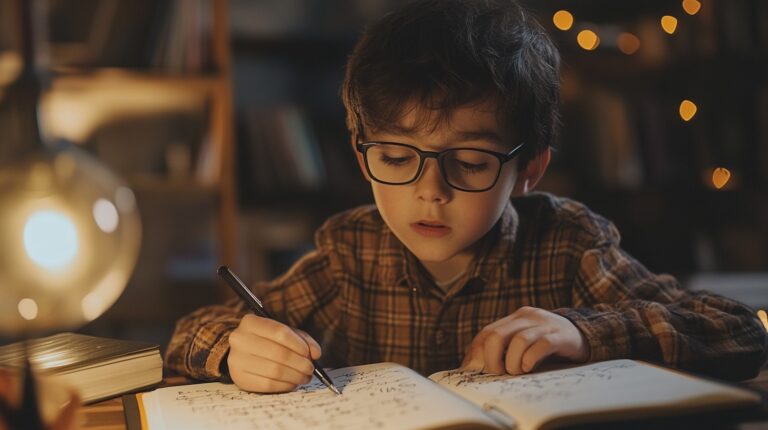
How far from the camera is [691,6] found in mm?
2590

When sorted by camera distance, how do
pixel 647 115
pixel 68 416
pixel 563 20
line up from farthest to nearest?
pixel 563 20, pixel 647 115, pixel 68 416

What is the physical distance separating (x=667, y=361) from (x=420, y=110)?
416mm

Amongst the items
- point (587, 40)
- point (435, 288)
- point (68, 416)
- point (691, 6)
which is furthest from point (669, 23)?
point (68, 416)

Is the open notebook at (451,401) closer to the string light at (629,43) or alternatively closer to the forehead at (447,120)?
the forehead at (447,120)

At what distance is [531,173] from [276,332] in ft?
1.59

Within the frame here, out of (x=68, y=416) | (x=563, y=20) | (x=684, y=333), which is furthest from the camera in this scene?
(x=563, y=20)

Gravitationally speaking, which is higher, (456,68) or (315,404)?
(456,68)

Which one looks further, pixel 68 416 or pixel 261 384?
pixel 261 384

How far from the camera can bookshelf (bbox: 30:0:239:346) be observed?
223 centimetres

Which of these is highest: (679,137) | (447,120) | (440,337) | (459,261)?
(447,120)

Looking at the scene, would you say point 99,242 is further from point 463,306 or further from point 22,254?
point 463,306

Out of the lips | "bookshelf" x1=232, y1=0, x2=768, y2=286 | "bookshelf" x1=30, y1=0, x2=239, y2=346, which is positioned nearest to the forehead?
the lips

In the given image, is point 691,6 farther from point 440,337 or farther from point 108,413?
point 108,413

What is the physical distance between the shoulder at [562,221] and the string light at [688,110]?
1.51 metres
